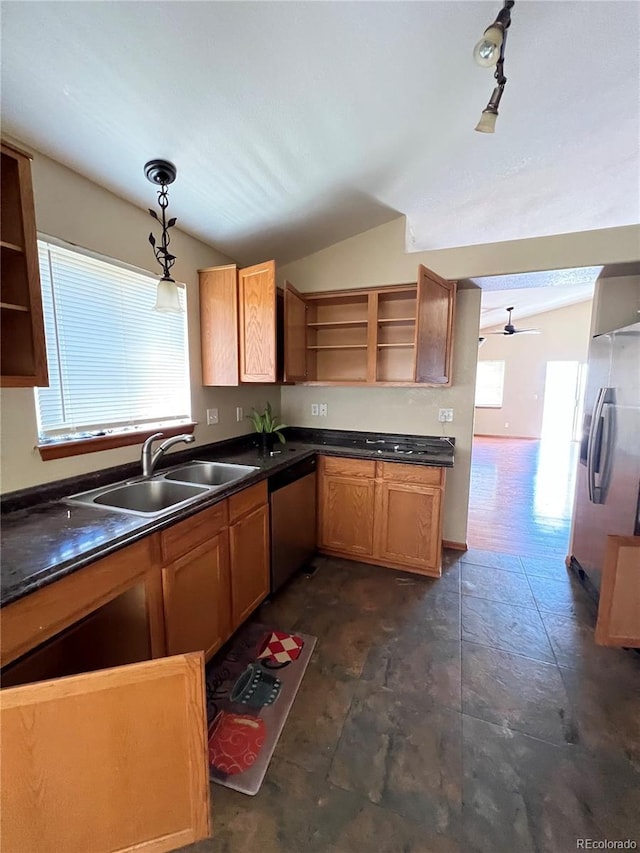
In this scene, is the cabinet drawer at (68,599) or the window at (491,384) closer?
the cabinet drawer at (68,599)

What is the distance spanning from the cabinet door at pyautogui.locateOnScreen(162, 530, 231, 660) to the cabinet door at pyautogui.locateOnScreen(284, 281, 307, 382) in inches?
54.7

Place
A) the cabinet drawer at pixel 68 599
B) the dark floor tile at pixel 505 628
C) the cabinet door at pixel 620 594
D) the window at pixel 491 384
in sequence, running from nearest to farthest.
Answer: the cabinet drawer at pixel 68 599
the cabinet door at pixel 620 594
the dark floor tile at pixel 505 628
the window at pixel 491 384

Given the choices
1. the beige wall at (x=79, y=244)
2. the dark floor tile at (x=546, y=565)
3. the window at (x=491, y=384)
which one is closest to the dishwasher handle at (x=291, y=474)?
the beige wall at (x=79, y=244)

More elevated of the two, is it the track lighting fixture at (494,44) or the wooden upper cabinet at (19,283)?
the track lighting fixture at (494,44)

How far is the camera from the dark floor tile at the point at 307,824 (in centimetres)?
114

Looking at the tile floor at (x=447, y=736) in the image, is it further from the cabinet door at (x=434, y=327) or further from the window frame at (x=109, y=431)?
the cabinet door at (x=434, y=327)

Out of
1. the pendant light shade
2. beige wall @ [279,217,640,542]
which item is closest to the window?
beige wall @ [279,217,640,542]

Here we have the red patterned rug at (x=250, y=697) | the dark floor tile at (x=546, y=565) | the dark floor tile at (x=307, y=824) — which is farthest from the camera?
the dark floor tile at (x=546, y=565)

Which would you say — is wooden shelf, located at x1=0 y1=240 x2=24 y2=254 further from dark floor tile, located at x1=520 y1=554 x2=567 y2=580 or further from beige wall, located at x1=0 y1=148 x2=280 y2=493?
dark floor tile, located at x1=520 y1=554 x2=567 y2=580

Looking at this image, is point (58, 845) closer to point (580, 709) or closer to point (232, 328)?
point (580, 709)

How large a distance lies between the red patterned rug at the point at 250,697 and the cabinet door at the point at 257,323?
1.61 metres

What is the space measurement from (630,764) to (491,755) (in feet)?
1.73

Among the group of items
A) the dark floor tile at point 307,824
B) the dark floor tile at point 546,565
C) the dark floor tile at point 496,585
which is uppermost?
the dark floor tile at point 546,565

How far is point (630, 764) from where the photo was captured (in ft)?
4.58
